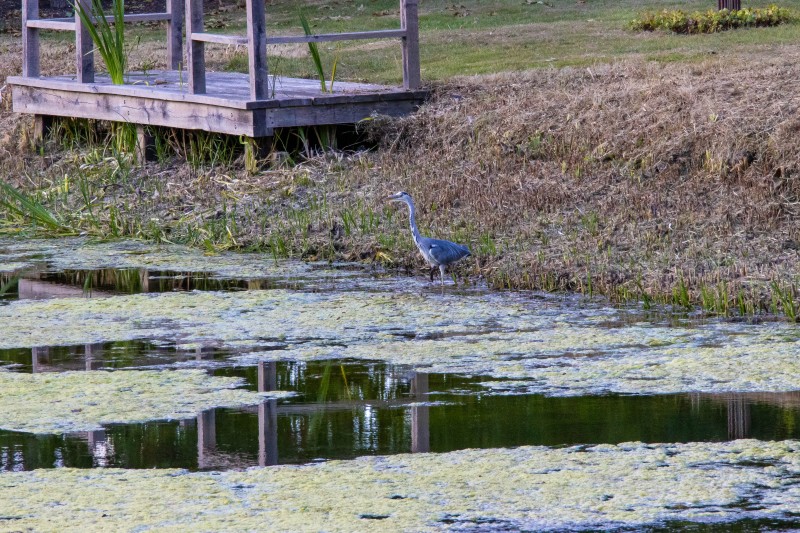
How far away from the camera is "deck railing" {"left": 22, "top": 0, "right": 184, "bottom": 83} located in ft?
44.1

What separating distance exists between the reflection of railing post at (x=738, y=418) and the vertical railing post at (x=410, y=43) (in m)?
7.02

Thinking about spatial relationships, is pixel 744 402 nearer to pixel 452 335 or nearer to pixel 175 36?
pixel 452 335

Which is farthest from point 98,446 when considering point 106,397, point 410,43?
point 410,43

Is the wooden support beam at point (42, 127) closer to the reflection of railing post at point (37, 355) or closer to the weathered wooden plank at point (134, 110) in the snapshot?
the weathered wooden plank at point (134, 110)

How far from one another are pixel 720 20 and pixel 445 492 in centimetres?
1201

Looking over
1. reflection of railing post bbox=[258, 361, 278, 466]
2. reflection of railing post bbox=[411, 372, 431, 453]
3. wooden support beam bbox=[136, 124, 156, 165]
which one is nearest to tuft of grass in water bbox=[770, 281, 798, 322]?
reflection of railing post bbox=[411, 372, 431, 453]

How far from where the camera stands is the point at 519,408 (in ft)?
21.2

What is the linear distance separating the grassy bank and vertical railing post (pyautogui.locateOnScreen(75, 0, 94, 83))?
73cm

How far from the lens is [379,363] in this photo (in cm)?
730

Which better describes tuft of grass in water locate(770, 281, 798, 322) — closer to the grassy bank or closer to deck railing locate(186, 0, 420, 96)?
the grassy bank

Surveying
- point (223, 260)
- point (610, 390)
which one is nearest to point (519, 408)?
point (610, 390)

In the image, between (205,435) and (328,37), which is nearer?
(205,435)

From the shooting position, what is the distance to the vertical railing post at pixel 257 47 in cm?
1179

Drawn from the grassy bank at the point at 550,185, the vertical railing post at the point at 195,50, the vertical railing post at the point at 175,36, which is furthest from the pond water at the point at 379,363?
the vertical railing post at the point at 175,36
